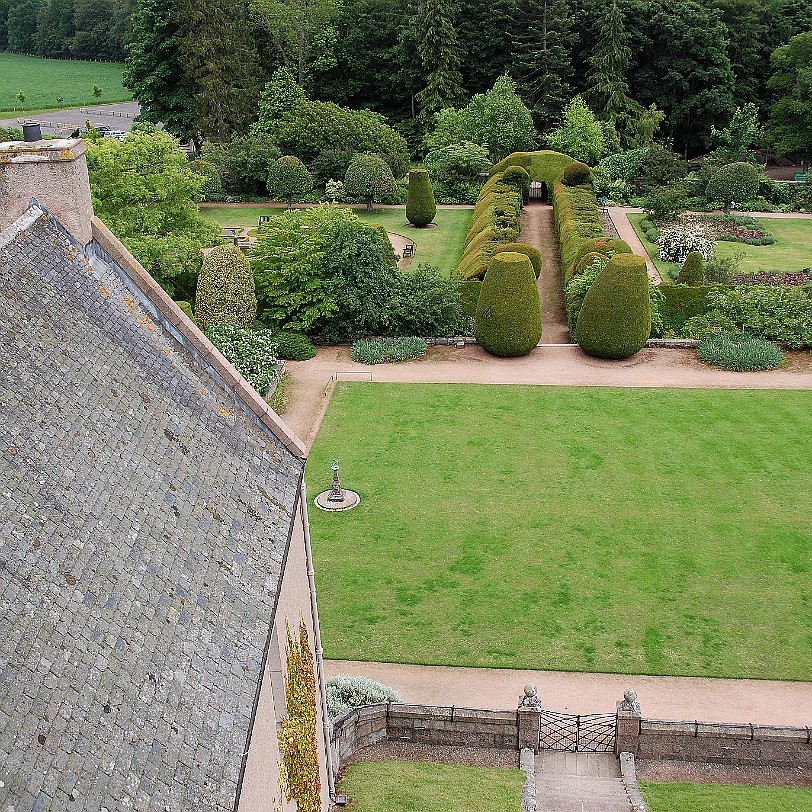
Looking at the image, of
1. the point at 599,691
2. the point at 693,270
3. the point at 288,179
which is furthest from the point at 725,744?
the point at 288,179

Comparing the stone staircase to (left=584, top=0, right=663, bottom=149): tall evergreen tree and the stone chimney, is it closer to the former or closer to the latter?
the stone chimney

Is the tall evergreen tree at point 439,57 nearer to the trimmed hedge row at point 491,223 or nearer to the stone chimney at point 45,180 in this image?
the trimmed hedge row at point 491,223

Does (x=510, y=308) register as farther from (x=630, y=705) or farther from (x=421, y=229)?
(x=421, y=229)

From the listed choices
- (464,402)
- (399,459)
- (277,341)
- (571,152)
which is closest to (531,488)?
(399,459)

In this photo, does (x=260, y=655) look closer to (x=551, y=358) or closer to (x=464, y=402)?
(x=464, y=402)

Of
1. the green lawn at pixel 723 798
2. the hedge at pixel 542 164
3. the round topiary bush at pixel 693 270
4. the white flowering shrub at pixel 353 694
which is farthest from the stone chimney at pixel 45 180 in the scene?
the hedge at pixel 542 164

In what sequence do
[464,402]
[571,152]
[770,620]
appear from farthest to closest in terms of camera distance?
1. [571,152]
2. [464,402]
3. [770,620]

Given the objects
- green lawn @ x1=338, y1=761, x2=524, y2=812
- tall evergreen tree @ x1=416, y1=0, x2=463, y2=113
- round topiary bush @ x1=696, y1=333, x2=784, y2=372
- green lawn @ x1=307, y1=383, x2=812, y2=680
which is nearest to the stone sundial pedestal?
green lawn @ x1=307, y1=383, x2=812, y2=680
